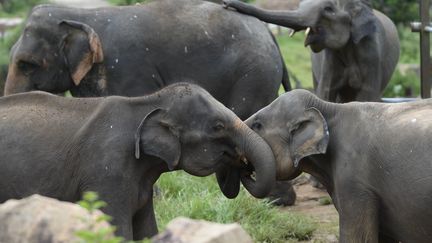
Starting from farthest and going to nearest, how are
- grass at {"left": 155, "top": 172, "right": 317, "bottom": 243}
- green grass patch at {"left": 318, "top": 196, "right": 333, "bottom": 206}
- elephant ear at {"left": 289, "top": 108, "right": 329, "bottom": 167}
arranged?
green grass patch at {"left": 318, "top": 196, "right": 333, "bottom": 206}, grass at {"left": 155, "top": 172, "right": 317, "bottom": 243}, elephant ear at {"left": 289, "top": 108, "right": 329, "bottom": 167}

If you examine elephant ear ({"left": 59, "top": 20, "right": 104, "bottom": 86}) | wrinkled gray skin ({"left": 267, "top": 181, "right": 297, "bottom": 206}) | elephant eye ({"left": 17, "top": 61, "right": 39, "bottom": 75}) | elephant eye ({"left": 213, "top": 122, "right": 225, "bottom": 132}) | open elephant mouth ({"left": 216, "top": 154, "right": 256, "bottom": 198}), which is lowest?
wrinkled gray skin ({"left": 267, "top": 181, "right": 297, "bottom": 206})

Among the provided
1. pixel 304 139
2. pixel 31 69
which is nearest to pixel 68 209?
pixel 304 139

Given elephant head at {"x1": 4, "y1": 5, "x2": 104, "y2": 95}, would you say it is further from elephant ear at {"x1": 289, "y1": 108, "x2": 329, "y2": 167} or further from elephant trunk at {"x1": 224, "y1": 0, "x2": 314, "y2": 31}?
elephant ear at {"x1": 289, "y1": 108, "x2": 329, "y2": 167}

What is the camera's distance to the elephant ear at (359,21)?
11.3 m

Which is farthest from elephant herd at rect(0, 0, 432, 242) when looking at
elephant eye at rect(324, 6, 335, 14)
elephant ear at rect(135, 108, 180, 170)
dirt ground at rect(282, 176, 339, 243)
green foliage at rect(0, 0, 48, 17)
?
green foliage at rect(0, 0, 48, 17)

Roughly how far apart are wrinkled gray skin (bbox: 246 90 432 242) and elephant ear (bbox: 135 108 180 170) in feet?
2.11

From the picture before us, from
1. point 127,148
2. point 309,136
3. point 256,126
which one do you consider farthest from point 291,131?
point 127,148

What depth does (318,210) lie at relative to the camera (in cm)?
1028

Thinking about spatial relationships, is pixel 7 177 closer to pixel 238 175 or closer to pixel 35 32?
pixel 238 175

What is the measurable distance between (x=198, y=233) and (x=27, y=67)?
543cm

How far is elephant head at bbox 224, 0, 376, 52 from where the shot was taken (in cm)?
1038

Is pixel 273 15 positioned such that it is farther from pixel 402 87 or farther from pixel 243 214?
pixel 402 87

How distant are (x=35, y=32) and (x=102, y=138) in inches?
97.3

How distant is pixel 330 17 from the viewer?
11.0 meters
